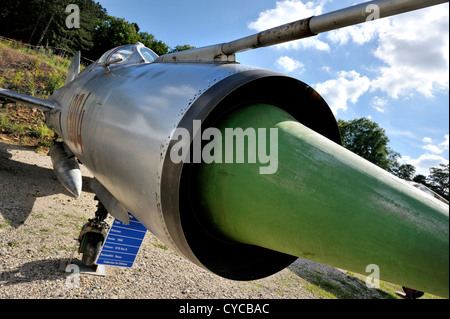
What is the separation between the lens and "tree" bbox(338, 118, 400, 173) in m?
43.4

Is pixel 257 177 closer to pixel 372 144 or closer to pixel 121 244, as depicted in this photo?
pixel 121 244

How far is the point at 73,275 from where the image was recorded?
12.8 ft

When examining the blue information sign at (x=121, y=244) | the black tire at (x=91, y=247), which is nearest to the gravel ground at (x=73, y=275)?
the black tire at (x=91, y=247)

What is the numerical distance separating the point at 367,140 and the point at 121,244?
4910 cm

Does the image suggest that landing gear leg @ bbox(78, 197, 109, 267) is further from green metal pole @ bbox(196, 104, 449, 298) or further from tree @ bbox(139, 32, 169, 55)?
tree @ bbox(139, 32, 169, 55)

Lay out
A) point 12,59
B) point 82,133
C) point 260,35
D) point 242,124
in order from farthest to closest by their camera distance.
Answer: point 12,59 < point 82,133 < point 260,35 < point 242,124

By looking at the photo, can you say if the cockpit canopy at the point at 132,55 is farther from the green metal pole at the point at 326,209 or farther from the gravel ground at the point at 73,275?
the gravel ground at the point at 73,275

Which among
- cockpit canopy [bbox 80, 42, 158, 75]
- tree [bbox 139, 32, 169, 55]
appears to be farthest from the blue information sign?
tree [bbox 139, 32, 169, 55]

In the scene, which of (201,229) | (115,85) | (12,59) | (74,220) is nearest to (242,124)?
(201,229)

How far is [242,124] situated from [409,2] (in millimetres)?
726

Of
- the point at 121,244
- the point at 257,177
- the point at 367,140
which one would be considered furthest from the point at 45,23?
the point at 367,140

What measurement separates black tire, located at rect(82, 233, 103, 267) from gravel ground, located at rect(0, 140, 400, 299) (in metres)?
0.22
